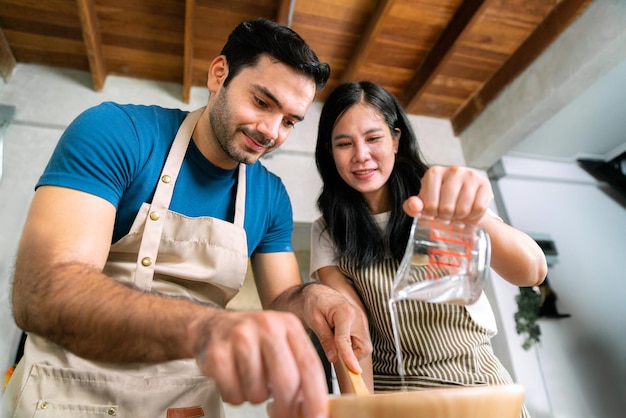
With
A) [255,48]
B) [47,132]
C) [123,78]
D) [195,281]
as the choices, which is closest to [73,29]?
[123,78]

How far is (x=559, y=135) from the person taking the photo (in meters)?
3.24

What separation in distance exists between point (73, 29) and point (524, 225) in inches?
136

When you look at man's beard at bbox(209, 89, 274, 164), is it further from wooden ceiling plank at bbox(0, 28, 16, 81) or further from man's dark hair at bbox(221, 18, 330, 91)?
wooden ceiling plank at bbox(0, 28, 16, 81)

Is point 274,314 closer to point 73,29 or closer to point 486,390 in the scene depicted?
point 486,390

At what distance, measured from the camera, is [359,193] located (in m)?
1.44

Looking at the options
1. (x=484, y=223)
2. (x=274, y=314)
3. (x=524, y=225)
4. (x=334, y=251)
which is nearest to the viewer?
(x=274, y=314)

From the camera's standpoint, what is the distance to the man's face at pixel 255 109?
120cm

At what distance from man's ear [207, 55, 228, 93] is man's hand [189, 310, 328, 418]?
1.07 meters

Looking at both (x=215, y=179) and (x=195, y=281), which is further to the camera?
(x=215, y=179)

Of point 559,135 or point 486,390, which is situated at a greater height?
point 559,135

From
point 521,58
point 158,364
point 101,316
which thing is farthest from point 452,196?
point 521,58

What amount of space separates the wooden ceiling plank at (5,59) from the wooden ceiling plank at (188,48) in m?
Answer: 1.06

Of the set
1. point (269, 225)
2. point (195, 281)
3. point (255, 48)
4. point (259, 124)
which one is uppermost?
point (255, 48)

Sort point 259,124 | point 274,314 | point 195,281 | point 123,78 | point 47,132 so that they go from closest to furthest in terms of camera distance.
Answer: point 274,314 → point 195,281 → point 259,124 → point 47,132 → point 123,78
